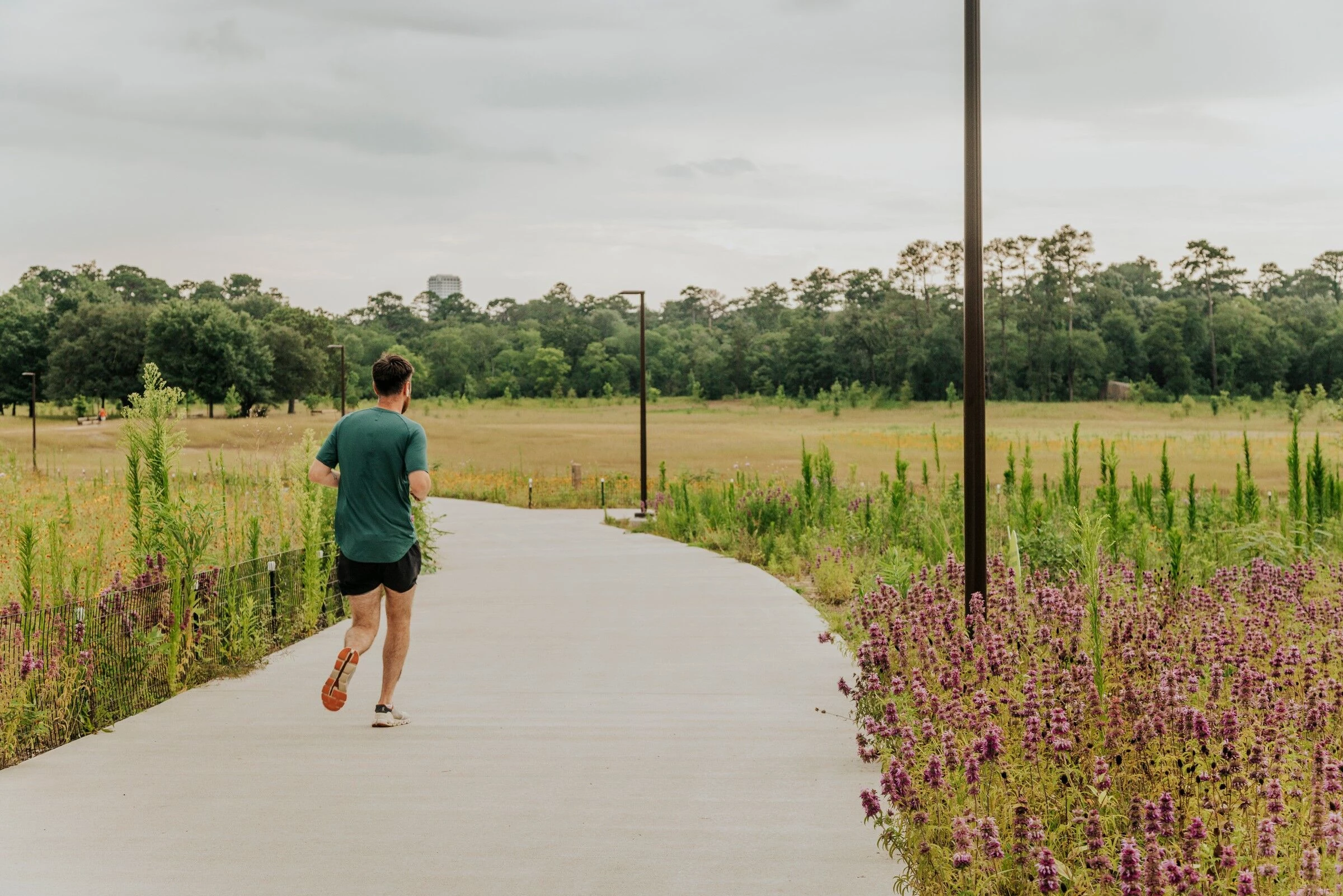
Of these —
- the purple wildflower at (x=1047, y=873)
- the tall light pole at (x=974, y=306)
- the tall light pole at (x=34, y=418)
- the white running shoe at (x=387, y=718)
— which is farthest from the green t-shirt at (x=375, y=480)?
the tall light pole at (x=34, y=418)

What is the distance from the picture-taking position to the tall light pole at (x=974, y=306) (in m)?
7.71

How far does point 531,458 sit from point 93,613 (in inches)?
1538

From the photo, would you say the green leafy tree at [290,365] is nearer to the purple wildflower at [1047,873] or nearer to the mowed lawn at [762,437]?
the mowed lawn at [762,437]

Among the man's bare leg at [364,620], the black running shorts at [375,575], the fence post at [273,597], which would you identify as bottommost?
the fence post at [273,597]

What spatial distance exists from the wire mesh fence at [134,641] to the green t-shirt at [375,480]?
1.70 meters

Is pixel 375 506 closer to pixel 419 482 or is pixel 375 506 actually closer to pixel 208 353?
pixel 419 482

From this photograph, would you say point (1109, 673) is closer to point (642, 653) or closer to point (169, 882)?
point (642, 653)

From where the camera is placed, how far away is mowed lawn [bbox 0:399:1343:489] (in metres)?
37.8

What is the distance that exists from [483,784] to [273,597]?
14.6 feet

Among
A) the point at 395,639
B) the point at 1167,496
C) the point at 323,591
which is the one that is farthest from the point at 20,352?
the point at 395,639

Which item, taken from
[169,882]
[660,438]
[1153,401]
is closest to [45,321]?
[660,438]

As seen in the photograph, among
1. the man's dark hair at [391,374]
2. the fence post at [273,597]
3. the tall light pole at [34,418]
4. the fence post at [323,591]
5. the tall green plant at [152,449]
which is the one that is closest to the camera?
the man's dark hair at [391,374]

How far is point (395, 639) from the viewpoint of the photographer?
20.4ft

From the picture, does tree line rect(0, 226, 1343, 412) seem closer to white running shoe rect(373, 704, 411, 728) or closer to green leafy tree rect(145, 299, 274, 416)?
green leafy tree rect(145, 299, 274, 416)
